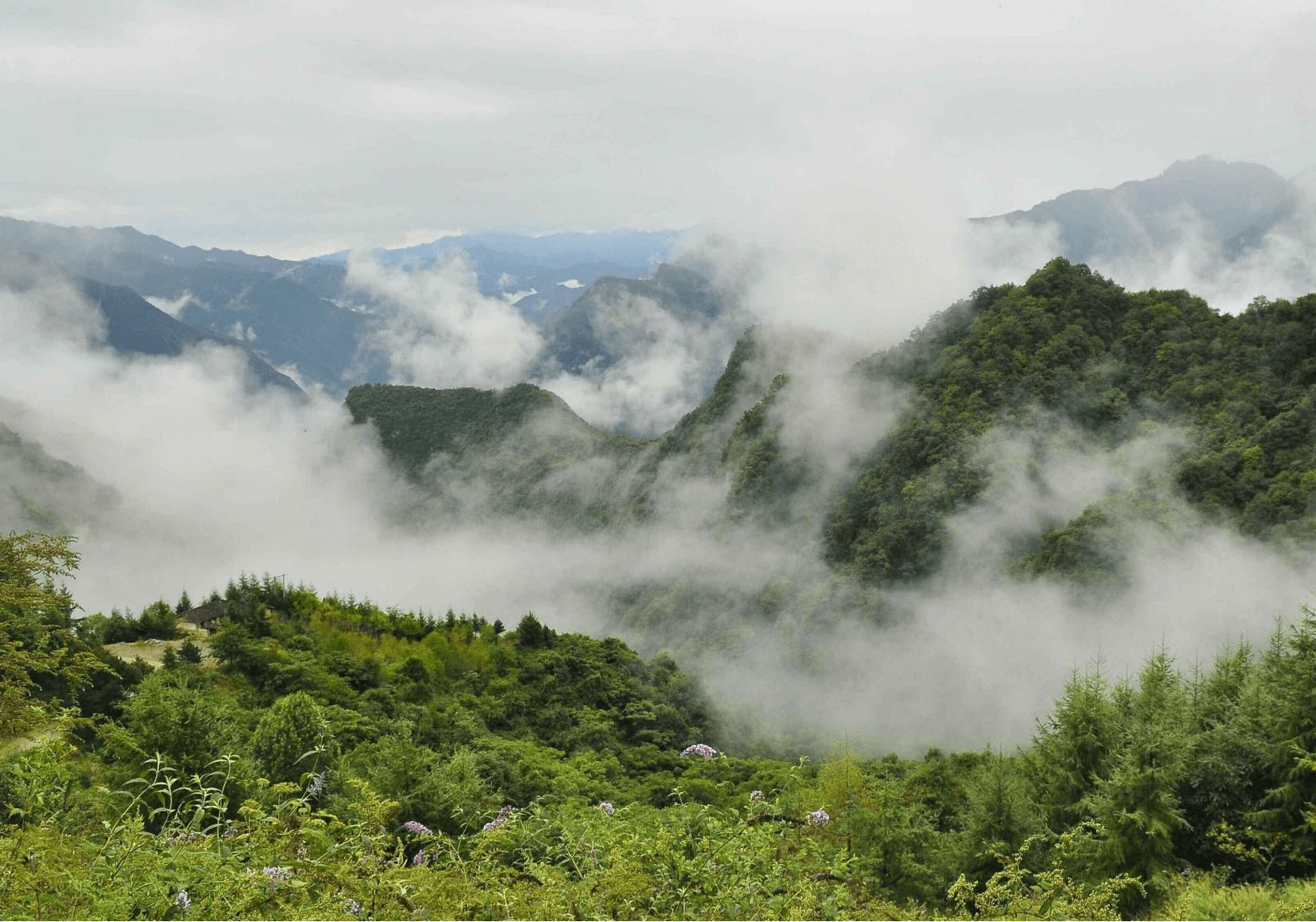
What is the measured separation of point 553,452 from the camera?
14250 cm

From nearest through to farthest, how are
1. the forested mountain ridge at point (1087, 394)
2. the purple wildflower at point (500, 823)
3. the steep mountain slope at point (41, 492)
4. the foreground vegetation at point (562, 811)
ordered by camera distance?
the foreground vegetation at point (562, 811)
the purple wildflower at point (500, 823)
the forested mountain ridge at point (1087, 394)
the steep mountain slope at point (41, 492)

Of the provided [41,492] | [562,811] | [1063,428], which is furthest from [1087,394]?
[41,492]

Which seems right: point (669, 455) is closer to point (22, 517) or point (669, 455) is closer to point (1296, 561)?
point (1296, 561)

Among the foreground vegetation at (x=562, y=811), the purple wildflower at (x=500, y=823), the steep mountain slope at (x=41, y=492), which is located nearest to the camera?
the foreground vegetation at (x=562, y=811)

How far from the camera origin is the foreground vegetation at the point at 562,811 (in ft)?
15.3

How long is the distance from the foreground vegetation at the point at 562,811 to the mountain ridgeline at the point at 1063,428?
36034 mm

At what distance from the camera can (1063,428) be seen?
208 feet

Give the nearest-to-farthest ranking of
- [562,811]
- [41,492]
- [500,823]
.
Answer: [500,823], [562,811], [41,492]

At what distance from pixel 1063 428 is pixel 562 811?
6442 centimetres

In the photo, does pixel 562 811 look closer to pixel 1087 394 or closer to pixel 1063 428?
pixel 1063 428

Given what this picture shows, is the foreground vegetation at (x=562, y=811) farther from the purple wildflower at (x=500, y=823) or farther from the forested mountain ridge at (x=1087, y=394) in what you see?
the forested mountain ridge at (x=1087, y=394)

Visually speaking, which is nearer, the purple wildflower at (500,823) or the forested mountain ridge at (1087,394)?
the purple wildflower at (500,823)

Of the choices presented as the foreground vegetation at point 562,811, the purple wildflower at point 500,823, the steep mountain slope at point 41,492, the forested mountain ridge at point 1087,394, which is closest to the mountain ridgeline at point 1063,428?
the forested mountain ridge at point 1087,394

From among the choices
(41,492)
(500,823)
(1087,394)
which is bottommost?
(41,492)
